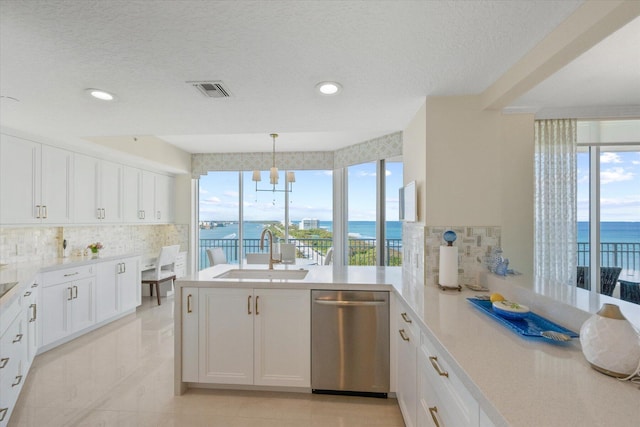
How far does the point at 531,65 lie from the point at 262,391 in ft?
9.31

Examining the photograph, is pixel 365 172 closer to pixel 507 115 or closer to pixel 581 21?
pixel 507 115

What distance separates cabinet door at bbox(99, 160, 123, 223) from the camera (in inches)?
154

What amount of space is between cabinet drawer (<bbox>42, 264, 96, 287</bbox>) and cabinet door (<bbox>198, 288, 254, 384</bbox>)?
6.47ft

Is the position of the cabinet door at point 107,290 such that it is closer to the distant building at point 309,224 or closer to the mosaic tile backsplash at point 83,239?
the mosaic tile backsplash at point 83,239

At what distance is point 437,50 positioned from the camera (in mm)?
1531

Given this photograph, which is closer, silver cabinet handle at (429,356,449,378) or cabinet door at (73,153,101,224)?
silver cabinet handle at (429,356,449,378)

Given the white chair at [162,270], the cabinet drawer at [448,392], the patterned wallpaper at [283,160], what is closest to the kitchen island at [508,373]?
the cabinet drawer at [448,392]

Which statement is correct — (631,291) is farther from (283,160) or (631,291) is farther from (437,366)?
(283,160)

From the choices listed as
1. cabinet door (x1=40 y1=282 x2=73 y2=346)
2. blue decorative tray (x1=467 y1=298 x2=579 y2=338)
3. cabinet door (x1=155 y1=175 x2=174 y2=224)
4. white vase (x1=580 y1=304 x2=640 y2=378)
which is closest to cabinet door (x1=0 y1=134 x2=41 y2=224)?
cabinet door (x1=40 y1=282 x2=73 y2=346)

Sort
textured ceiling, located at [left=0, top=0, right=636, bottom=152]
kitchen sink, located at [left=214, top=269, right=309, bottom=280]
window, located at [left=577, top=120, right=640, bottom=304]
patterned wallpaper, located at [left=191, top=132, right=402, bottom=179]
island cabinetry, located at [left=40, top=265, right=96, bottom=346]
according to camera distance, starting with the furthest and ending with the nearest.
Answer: patterned wallpaper, located at [left=191, top=132, right=402, bottom=179] < window, located at [left=577, top=120, right=640, bottom=304] < island cabinetry, located at [left=40, top=265, right=96, bottom=346] < kitchen sink, located at [left=214, top=269, right=309, bottom=280] < textured ceiling, located at [left=0, top=0, right=636, bottom=152]

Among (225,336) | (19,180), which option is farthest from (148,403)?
(19,180)

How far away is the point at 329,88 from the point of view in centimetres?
197

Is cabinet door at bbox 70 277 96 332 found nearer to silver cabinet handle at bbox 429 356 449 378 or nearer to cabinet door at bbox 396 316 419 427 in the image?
cabinet door at bbox 396 316 419 427

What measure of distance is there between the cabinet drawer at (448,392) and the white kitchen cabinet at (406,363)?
21cm
